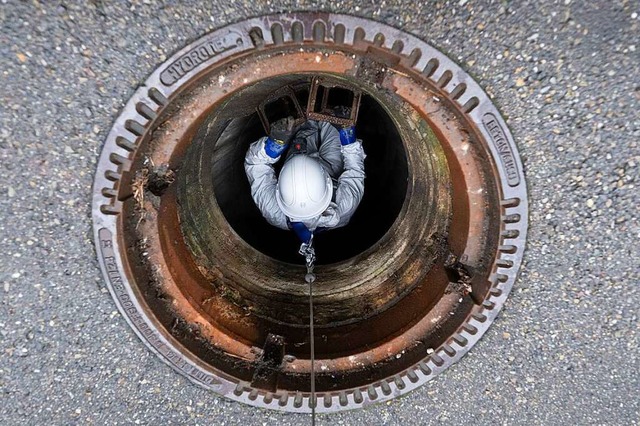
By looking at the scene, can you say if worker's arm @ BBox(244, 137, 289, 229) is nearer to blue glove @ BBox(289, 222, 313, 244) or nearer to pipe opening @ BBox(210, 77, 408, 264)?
blue glove @ BBox(289, 222, 313, 244)

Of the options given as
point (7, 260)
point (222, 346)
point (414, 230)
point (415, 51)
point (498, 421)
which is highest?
point (415, 51)

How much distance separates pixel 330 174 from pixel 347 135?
1.04ft

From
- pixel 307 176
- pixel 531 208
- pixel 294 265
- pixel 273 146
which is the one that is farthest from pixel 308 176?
pixel 531 208

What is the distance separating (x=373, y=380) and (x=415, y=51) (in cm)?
141

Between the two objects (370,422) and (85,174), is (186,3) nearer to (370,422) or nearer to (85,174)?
(85,174)

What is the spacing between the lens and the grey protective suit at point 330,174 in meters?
2.78

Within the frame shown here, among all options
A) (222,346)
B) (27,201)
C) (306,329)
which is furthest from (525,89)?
(27,201)

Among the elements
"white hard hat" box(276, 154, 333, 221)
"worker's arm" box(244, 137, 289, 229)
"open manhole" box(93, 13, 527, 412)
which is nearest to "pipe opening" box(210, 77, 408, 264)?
"open manhole" box(93, 13, 527, 412)

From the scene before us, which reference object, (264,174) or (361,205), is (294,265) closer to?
(264,174)

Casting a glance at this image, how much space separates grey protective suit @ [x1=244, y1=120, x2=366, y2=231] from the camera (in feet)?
9.11

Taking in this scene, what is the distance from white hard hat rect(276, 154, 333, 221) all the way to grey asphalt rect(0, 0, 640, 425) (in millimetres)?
952

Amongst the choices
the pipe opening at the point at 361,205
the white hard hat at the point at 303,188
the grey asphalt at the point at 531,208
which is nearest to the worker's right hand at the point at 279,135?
the white hard hat at the point at 303,188

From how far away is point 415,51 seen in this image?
5.76 feet

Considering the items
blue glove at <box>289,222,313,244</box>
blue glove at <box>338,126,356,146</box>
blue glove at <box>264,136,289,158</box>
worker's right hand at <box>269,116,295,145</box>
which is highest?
blue glove at <box>338,126,356,146</box>
